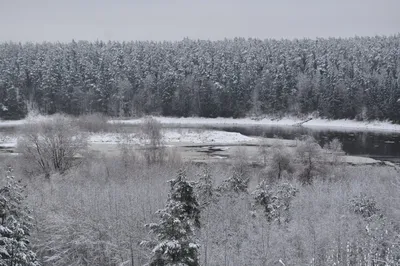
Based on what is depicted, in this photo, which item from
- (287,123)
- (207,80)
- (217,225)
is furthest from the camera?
(207,80)

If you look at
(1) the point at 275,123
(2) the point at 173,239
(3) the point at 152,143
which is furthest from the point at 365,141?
(2) the point at 173,239

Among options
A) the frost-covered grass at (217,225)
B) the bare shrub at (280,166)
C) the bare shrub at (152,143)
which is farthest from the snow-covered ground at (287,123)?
the frost-covered grass at (217,225)

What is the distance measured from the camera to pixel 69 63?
4850 inches

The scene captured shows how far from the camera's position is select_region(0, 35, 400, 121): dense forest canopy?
10281cm

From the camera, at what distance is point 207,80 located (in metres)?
114

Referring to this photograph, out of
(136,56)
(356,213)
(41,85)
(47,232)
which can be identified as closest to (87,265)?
(47,232)

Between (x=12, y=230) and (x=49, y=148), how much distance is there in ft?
102

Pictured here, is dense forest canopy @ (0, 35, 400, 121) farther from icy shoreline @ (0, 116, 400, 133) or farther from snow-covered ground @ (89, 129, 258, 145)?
snow-covered ground @ (89, 129, 258, 145)

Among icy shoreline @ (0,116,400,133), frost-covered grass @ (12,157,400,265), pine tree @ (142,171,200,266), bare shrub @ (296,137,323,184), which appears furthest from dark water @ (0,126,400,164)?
pine tree @ (142,171,200,266)

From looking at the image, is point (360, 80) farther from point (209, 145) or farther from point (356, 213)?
point (356, 213)

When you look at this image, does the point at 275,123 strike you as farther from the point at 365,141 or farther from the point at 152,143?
the point at 152,143

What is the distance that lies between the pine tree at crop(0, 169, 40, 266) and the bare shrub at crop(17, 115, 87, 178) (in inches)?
1097

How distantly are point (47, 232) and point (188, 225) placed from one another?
594 inches

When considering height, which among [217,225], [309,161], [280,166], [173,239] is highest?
[173,239]
